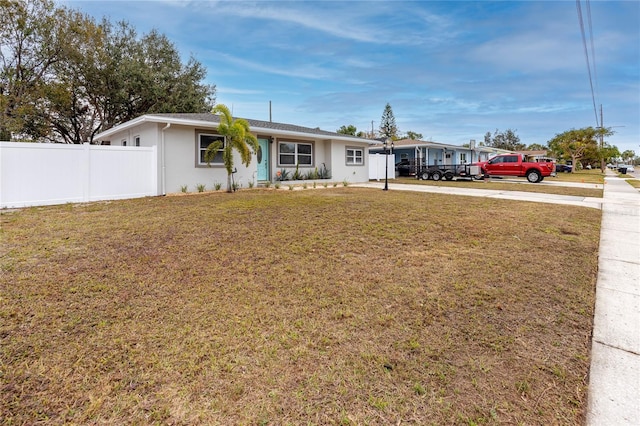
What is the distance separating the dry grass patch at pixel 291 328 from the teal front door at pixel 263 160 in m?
10.3

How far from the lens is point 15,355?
7.53 feet

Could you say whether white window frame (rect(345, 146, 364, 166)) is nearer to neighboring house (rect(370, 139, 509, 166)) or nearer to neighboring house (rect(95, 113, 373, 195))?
neighboring house (rect(95, 113, 373, 195))

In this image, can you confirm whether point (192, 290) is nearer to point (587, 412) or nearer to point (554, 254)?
point (587, 412)

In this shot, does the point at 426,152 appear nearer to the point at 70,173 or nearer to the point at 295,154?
the point at 295,154

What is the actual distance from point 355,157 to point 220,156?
9548 mm

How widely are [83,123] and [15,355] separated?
25614 millimetres

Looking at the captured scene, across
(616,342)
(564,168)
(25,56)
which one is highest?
(25,56)

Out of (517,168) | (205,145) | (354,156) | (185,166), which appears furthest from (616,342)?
(517,168)

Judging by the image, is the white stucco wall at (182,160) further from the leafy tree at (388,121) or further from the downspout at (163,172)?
the leafy tree at (388,121)

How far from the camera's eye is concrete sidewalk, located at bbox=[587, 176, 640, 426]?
195 centimetres

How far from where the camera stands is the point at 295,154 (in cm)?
1727

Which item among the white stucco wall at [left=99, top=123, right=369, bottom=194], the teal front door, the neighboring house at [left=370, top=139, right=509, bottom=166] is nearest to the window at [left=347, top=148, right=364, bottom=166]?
the white stucco wall at [left=99, top=123, right=369, bottom=194]

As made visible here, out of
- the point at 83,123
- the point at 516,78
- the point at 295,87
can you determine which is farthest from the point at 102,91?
the point at 516,78

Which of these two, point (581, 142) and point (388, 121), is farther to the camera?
point (388, 121)
